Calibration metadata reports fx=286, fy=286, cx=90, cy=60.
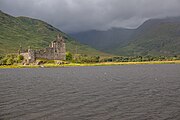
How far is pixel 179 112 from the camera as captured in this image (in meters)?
32.3

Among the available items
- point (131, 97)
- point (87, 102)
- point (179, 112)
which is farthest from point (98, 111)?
point (131, 97)

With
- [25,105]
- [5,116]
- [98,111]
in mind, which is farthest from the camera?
[25,105]

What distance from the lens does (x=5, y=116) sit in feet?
104

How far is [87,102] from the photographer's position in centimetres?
4000

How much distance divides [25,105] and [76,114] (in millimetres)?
9435

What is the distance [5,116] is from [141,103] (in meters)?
17.7

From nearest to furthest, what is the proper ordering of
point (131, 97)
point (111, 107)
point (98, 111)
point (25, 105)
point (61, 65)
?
point (98, 111) < point (111, 107) < point (25, 105) < point (131, 97) < point (61, 65)

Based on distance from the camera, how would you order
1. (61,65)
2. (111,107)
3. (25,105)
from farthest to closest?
(61,65) < (25,105) < (111,107)

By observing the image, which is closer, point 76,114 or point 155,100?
point 76,114

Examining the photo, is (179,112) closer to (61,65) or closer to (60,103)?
(60,103)

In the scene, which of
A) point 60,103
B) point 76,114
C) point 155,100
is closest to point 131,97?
point 155,100

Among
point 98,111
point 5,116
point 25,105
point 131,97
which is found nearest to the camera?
point 5,116

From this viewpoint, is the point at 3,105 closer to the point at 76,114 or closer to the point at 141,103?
the point at 76,114

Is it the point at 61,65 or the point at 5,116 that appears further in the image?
the point at 61,65
